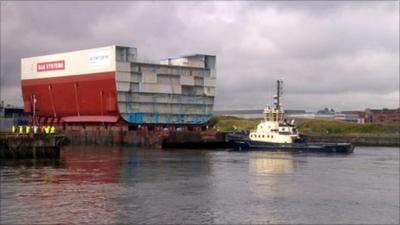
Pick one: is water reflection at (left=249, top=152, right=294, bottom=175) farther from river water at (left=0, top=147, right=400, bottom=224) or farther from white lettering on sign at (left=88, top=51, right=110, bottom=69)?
white lettering on sign at (left=88, top=51, right=110, bottom=69)

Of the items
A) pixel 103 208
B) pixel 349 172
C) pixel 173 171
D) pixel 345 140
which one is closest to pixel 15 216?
pixel 103 208

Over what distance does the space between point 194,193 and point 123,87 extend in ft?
137

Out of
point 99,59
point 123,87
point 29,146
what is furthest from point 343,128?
point 29,146

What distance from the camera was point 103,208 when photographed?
824 inches

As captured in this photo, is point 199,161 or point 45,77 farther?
point 45,77

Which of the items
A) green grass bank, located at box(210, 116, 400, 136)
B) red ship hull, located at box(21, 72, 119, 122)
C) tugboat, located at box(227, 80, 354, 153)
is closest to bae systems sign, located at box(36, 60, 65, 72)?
red ship hull, located at box(21, 72, 119, 122)

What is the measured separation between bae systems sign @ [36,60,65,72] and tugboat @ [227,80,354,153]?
24.5 m

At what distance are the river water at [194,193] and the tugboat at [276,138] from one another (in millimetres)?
16944

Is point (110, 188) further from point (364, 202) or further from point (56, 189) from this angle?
point (364, 202)

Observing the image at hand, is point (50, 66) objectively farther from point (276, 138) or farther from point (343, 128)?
point (343, 128)

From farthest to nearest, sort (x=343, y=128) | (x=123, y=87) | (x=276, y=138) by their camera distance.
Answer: (x=343, y=128)
(x=123, y=87)
(x=276, y=138)

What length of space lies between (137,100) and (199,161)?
1018 inches

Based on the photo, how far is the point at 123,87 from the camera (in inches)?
2591

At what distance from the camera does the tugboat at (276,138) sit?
56.3m
